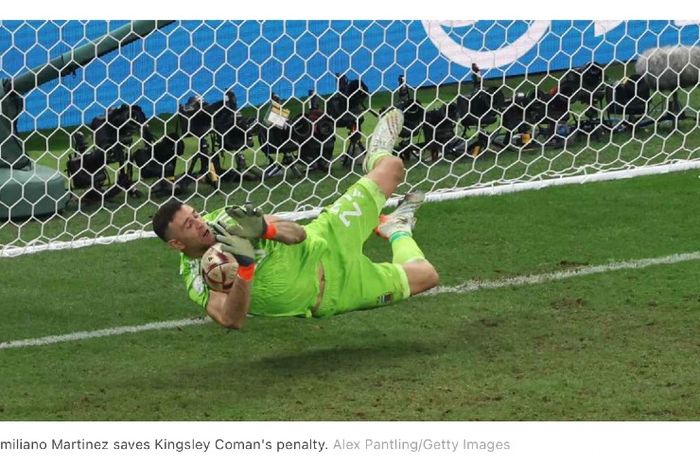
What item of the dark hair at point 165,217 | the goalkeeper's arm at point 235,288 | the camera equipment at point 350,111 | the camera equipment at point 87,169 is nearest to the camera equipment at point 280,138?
the camera equipment at point 350,111

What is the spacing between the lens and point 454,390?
780 centimetres

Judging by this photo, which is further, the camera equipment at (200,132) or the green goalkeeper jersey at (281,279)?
the camera equipment at (200,132)

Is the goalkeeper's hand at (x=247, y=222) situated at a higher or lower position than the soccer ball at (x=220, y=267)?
higher

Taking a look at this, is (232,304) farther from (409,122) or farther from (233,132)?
(409,122)

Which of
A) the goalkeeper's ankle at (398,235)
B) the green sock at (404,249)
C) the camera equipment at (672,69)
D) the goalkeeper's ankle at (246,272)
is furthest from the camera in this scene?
the camera equipment at (672,69)

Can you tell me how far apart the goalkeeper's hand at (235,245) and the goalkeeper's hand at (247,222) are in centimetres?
3

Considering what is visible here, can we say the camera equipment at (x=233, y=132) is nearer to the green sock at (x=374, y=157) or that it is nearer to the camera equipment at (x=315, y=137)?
the camera equipment at (x=315, y=137)

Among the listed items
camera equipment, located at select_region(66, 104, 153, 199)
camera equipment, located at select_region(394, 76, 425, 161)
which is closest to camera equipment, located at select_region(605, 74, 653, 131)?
camera equipment, located at select_region(394, 76, 425, 161)

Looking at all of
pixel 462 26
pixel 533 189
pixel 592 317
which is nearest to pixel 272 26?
pixel 462 26

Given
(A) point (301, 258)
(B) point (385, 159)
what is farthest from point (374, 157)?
(A) point (301, 258)

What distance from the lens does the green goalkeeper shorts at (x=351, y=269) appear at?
27.4 feet

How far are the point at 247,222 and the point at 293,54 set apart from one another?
6200mm

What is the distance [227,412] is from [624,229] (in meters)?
4.16
